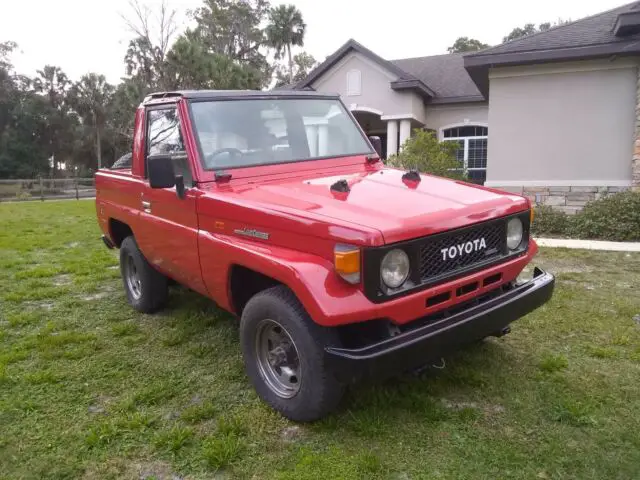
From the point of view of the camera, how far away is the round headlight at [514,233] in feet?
10.5

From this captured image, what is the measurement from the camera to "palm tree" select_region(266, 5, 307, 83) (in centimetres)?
4003

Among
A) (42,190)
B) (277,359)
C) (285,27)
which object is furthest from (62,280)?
(285,27)

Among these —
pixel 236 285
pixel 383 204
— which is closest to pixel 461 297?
pixel 383 204

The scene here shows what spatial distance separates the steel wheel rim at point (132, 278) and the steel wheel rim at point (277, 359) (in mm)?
2377

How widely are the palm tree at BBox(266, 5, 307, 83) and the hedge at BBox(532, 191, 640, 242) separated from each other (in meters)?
34.4

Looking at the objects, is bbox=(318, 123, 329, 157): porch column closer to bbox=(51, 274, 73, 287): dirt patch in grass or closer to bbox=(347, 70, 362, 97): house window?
bbox=(51, 274, 73, 287): dirt patch in grass

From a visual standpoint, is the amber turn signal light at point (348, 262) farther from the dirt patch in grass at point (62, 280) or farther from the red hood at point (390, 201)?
the dirt patch in grass at point (62, 280)

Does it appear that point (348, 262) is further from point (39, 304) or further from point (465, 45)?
point (465, 45)

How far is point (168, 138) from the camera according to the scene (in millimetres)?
3936

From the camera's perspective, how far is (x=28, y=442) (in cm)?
286

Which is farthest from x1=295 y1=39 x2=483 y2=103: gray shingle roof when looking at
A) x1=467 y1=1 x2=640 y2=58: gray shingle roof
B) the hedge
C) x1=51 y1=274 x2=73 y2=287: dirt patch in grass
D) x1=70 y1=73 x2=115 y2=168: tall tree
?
x1=70 y1=73 x2=115 y2=168: tall tree

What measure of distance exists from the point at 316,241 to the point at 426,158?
8.94m

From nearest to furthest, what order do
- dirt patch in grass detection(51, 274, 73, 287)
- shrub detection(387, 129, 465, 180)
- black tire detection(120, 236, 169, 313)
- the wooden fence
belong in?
black tire detection(120, 236, 169, 313), dirt patch in grass detection(51, 274, 73, 287), shrub detection(387, 129, 465, 180), the wooden fence

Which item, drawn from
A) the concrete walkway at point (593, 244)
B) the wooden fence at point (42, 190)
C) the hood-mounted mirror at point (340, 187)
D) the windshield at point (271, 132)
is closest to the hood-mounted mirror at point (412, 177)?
the hood-mounted mirror at point (340, 187)
